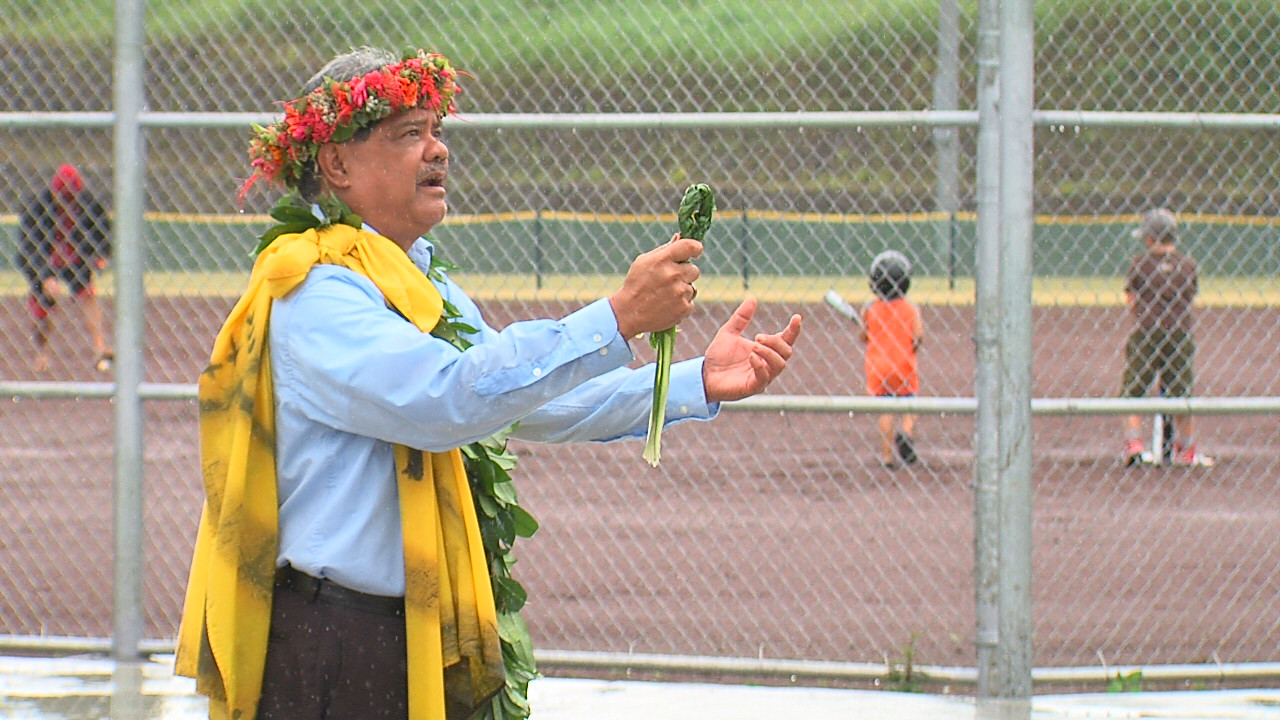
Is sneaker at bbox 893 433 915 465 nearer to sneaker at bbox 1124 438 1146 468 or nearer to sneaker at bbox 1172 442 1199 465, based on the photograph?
sneaker at bbox 1124 438 1146 468

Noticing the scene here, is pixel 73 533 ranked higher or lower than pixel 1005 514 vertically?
higher

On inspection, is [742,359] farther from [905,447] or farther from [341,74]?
[905,447]

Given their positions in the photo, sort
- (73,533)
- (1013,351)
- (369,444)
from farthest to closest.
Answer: (73,533), (1013,351), (369,444)

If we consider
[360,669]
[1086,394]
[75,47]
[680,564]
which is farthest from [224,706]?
[1086,394]

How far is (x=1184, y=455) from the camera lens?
31.9 ft

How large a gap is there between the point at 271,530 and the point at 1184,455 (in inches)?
323

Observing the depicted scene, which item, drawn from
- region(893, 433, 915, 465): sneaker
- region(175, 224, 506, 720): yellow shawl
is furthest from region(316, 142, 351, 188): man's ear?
region(893, 433, 915, 465): sneaker

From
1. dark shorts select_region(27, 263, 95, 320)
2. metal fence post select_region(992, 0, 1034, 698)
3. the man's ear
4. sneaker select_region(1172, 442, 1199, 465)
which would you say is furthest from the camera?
dark shorts select_region(27, 263, 95, 320)

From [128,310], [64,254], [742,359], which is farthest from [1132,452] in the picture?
[742,359]

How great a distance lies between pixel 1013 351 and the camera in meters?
4.70

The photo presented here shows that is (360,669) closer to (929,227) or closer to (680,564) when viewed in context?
(680,564)

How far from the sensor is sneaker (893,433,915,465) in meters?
9.53

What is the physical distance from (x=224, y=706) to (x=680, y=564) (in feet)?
15.7

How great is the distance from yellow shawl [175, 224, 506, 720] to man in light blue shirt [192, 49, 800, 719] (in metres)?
0.03
